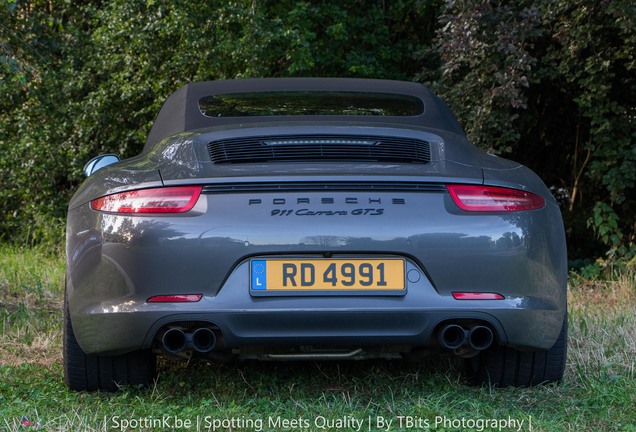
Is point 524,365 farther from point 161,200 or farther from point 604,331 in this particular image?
point 161,200

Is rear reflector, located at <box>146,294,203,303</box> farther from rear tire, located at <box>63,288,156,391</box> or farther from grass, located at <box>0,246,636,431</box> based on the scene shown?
rear tire, located at <box>63,288,156,391</box>

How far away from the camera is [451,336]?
326 centimetres

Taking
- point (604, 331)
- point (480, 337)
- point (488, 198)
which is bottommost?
point (604, 331)

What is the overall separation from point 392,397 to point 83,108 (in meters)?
7.03

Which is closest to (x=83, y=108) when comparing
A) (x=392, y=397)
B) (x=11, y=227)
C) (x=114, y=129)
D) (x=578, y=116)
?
(x=114, y=129)

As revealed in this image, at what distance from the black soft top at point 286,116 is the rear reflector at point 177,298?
3.10ft

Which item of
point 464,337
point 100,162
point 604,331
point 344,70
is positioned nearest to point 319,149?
point 464,337

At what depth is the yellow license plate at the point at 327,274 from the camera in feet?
10.2

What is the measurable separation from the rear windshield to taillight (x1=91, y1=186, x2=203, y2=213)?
3.21ft

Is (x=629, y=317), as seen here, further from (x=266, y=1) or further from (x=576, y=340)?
(x=266, y=1)

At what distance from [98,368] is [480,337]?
1.51 metres

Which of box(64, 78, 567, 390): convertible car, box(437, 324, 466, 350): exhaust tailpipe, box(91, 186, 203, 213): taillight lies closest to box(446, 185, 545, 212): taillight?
box(64, 78, 567, 390): convertible car

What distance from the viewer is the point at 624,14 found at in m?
6.73

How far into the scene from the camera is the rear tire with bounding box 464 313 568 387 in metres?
3.70
